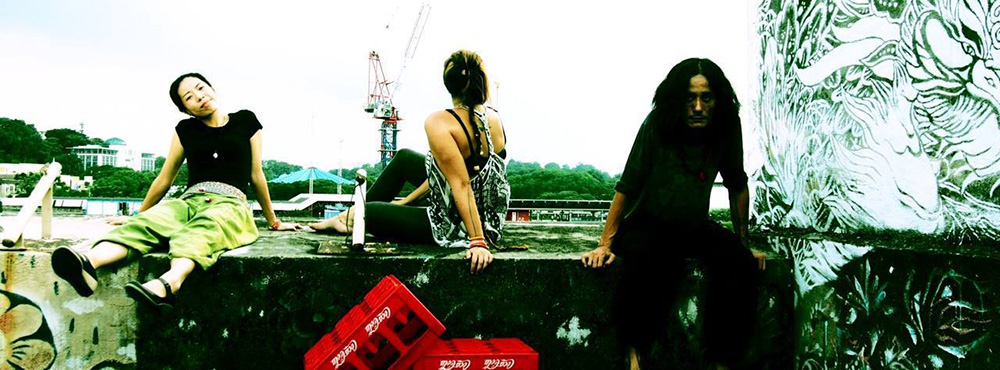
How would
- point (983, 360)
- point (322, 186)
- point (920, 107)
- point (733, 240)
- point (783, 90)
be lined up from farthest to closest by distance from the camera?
point (322, 186) < point (783, 90) < point (733, 240) < point (920, 107) < point (983, 360)

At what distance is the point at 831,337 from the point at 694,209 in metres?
0.84

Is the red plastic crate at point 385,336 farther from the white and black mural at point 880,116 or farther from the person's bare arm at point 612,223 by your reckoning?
the white and black mural at point 880,116

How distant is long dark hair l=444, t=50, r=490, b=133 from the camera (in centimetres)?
344

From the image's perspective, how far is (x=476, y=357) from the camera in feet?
8.12

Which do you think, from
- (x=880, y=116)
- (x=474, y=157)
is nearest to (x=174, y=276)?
(x=474, y=157)

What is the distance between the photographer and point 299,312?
2.88 meters

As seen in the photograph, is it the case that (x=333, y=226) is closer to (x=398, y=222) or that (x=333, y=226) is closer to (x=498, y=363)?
(x=398, y=222)

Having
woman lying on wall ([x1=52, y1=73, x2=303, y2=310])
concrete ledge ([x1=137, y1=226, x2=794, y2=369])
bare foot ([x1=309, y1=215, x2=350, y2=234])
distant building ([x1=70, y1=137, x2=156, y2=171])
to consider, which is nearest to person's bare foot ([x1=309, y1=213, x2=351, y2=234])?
bare foot ([x1=309, y1=215, x2=350, y2=234])

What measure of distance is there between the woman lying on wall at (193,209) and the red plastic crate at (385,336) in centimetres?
77

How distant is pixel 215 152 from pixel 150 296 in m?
1.38

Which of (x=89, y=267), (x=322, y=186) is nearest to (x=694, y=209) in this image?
(x=89, y=267)

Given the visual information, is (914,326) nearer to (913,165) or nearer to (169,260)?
(913,165)

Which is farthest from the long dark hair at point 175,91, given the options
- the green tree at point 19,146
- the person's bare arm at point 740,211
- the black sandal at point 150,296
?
the green tree at point 19,146

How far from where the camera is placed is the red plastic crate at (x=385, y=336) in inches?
93.1
